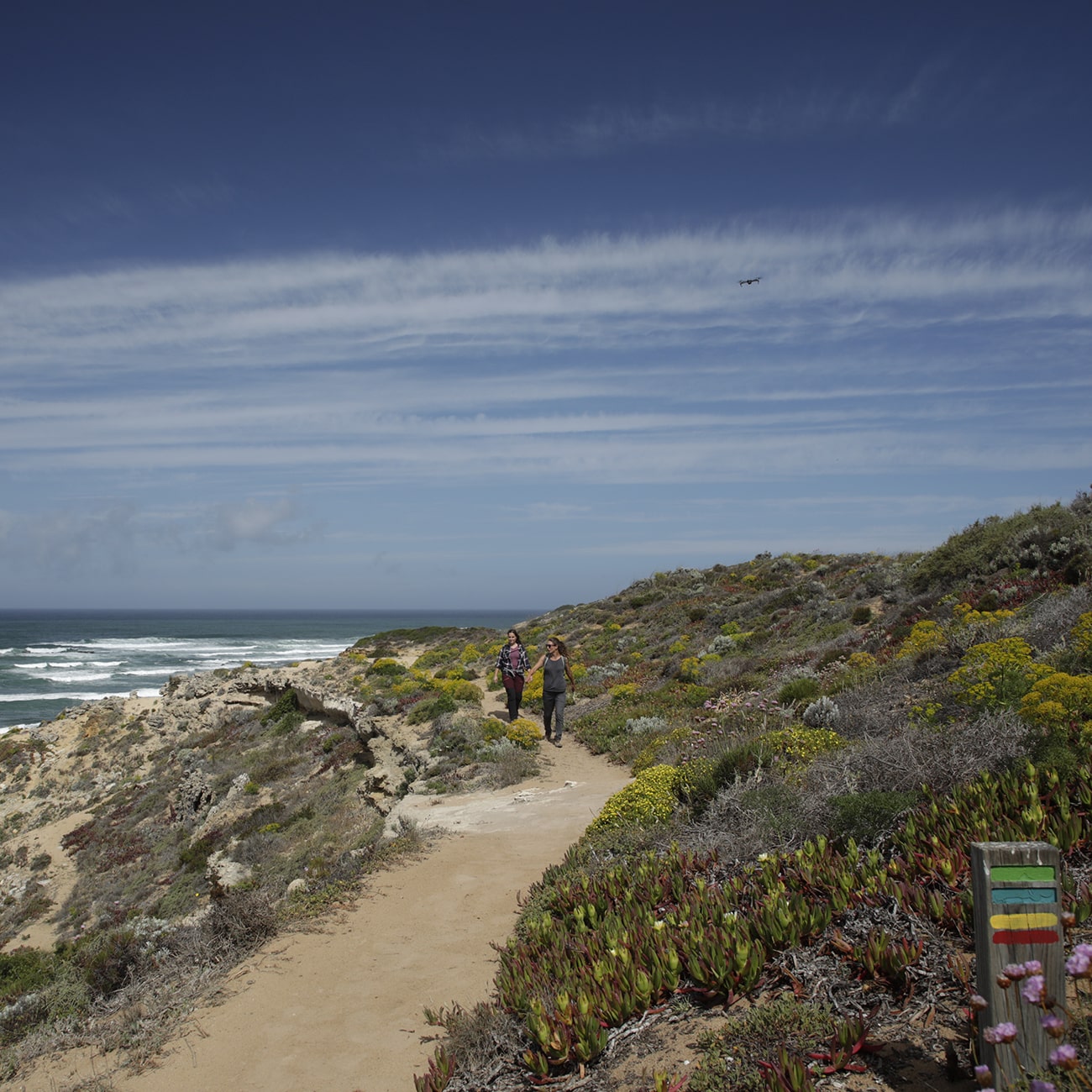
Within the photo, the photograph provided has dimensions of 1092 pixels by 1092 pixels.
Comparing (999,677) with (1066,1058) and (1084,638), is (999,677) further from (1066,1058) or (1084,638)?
(1066,1058)

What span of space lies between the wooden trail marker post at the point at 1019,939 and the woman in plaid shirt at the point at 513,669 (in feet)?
43.3

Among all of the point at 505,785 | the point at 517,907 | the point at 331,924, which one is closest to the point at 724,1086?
the point at 517,907

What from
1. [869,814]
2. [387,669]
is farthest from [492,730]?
[387,669]

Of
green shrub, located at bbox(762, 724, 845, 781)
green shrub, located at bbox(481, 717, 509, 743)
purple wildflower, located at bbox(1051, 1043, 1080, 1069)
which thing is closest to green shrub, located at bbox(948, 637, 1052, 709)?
green shrub, located at bbox(762, 724, 845, 781)

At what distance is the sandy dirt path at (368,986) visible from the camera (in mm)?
4902

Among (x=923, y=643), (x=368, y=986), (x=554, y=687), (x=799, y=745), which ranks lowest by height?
(x=368, y=986)

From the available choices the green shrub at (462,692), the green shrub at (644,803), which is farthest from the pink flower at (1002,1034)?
the green shrub at (462,692)

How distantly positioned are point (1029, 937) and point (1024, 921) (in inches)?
2.3

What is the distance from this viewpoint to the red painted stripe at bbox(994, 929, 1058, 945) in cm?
274

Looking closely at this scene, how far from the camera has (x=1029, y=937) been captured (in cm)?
274

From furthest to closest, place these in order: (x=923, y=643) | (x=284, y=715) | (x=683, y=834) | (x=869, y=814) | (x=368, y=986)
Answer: (x=284, y=715), (x=923, y=643), (x=683, y=834), (x=368, y=986), (x=869, y=814)

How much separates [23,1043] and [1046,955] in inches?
298

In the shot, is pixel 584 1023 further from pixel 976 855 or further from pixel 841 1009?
pixel 976 855

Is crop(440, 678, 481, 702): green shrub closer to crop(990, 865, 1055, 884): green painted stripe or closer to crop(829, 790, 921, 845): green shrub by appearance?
crop(829, 790, 921, 845): green shrub
